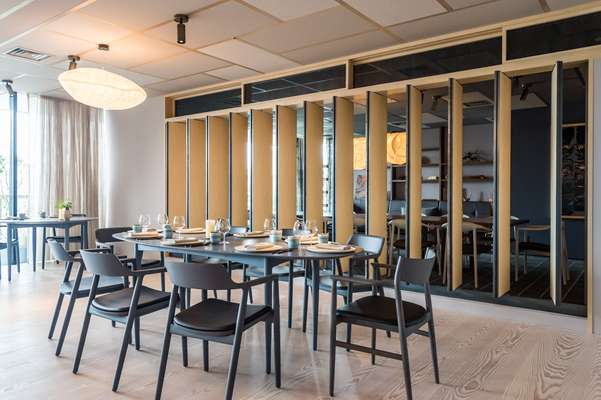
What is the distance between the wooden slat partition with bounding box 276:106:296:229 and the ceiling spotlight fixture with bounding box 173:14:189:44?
1.88 meters

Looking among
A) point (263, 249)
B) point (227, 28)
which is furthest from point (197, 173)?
point (263, 249)

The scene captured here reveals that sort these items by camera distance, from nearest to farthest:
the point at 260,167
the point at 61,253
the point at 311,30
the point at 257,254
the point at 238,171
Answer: the point at 257,254 < the point at 61,253 < the point at 311,30 < the point at 260,167 < the point at 238,171

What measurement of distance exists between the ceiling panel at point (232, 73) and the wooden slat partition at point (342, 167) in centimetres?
132

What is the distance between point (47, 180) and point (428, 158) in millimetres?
7438

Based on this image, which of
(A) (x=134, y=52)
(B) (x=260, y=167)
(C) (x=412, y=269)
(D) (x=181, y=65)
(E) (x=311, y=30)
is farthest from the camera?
(B) (x=260, y=167)

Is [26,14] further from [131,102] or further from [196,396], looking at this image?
[196,396]

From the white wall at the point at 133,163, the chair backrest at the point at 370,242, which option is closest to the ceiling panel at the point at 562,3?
the chair backrest at the point at 370,242

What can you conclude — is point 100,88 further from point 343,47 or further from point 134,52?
point 343,47

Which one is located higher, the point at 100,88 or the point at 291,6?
the point at 291,6

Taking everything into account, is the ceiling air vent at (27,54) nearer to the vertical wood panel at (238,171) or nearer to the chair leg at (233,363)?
the vertical wood panel at (238,171)

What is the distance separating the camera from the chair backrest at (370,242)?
3.43 m

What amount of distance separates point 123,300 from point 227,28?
267cm

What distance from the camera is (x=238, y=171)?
617cm

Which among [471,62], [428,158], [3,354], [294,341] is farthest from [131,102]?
[428,158]
